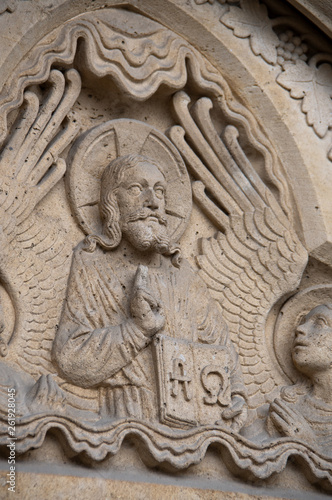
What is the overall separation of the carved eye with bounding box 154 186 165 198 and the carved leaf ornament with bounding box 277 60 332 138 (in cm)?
104

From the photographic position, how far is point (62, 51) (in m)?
4.30

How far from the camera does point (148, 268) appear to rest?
4.44 m

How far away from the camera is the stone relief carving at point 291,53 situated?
16.0 feet

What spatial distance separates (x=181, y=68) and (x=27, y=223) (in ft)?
4.14

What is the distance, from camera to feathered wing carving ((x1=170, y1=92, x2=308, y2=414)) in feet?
15.2

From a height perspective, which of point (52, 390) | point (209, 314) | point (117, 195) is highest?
point (117, 195)

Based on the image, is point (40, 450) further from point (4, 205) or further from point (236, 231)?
point (236, 231)

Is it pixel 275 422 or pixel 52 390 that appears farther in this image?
pixel 275 422

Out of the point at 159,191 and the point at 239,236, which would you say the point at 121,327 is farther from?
the point at 239,236

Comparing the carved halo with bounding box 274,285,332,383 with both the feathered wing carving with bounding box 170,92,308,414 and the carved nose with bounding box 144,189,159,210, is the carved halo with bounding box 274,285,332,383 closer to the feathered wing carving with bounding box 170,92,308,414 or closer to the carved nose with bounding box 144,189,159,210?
the feathered wing carving with bounding box 170,92,308,414

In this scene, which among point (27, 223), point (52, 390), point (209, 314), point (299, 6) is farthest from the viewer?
point (299, 6)

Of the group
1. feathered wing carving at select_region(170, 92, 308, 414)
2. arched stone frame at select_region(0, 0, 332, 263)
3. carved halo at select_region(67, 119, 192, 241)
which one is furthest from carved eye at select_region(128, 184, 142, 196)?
arched stone frame at select_region(0, 0, 332, 263)

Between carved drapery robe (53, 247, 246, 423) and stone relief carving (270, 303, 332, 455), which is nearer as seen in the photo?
carved drapery robe (53, 247, 246, 423)

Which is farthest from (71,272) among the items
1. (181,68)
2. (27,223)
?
(181,68)
